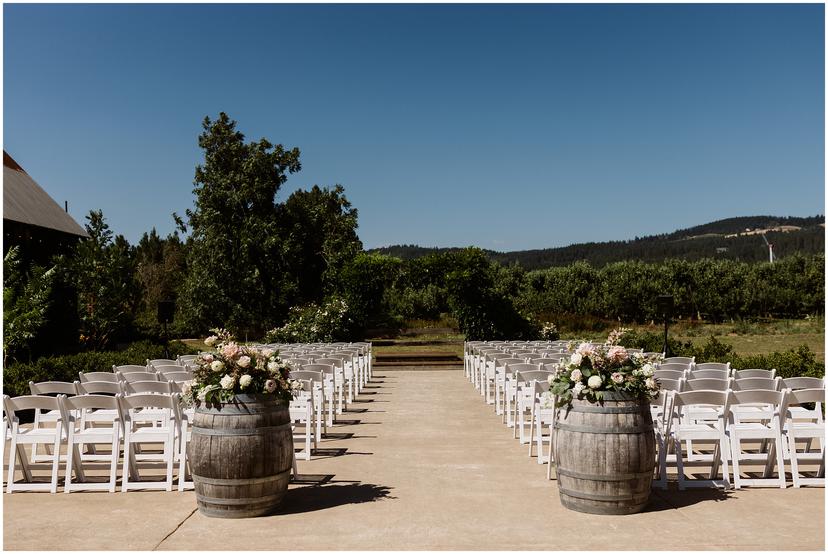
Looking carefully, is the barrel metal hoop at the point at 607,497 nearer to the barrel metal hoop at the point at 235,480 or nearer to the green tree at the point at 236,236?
the barrel metal hoop at the point at 235,480

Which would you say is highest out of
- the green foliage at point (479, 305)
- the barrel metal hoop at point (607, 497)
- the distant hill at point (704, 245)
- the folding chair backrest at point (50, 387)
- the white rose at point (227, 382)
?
the distant hill at point (704, 245)

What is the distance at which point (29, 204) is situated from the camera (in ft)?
78.1

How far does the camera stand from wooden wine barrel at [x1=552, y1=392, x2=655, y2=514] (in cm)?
532

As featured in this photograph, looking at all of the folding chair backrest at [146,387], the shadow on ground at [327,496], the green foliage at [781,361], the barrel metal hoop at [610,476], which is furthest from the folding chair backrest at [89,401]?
the green foliage at [781,361]

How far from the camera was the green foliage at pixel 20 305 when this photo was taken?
52.5ft

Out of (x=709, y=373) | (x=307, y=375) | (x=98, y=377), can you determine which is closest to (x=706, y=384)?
(x=709, y=373)

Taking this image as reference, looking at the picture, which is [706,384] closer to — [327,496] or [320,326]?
[327,496]

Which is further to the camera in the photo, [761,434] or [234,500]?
[761,434]

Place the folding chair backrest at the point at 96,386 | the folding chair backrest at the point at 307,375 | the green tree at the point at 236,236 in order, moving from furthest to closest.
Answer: the green tree at the point at 236,236 → the folding chair backrest at the point at 307,375 → the folding chair backrest at the point at 96,386

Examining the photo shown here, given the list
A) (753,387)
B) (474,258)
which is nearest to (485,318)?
(474,258)

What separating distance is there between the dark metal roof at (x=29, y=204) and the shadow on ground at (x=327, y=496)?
17833 mm

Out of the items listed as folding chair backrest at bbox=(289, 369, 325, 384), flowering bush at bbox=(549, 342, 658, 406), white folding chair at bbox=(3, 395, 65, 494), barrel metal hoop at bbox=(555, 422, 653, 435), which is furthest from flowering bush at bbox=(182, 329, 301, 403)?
folding chair backrest at bbox=(289, 369, 325, 384)

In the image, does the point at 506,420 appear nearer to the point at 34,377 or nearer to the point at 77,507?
the point at 77,507

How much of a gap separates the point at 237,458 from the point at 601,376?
2.74 m
